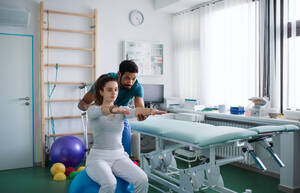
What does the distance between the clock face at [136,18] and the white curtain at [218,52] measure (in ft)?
2.10

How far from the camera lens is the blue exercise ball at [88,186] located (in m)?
1.91

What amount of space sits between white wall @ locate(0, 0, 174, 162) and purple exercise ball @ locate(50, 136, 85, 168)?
61cm

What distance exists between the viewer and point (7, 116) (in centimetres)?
381

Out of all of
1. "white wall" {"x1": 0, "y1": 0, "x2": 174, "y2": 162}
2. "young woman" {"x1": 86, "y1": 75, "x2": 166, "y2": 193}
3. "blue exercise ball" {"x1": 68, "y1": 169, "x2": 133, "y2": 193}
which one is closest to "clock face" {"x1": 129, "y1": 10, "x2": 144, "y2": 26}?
"white wall" {"x1": 0, "y1": 0, "x2": 174, "y2": 162}

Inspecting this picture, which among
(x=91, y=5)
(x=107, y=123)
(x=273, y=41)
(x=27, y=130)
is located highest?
(x=91, y=5)

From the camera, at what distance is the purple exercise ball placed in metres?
3.50

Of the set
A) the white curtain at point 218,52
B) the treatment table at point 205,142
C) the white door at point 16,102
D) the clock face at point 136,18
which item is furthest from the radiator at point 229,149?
the white door at point 16,102

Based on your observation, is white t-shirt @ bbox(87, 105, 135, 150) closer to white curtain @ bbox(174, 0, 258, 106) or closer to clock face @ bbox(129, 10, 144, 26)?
white curtain @ bbox(174, 0, 258, 106)

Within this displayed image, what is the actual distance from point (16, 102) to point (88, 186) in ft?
7.95

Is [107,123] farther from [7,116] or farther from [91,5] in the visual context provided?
[91,5]

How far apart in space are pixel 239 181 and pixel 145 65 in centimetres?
235

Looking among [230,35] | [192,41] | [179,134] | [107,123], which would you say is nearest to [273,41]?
[230,35]

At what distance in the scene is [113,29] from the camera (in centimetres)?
450

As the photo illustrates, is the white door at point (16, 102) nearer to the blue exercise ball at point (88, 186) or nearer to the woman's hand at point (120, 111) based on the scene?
the blue exercise ball at point (88, 186)
